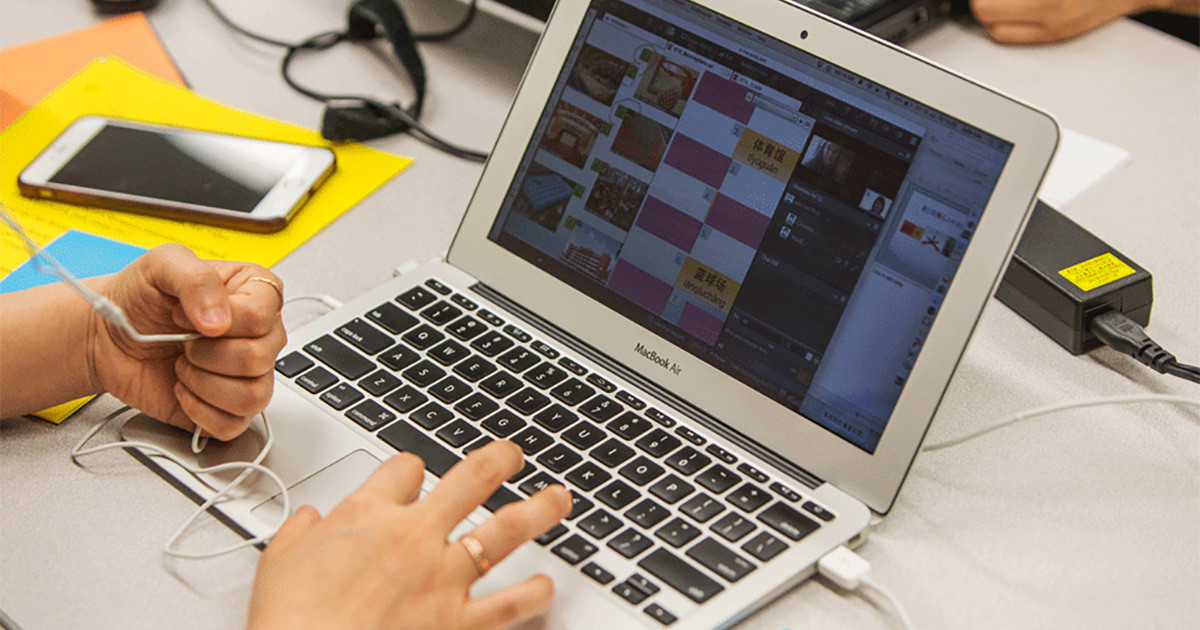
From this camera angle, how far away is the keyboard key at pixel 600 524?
1.87ft

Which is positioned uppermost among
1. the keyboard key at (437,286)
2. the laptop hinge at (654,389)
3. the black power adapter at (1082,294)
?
the black power adapter at (1082,294)

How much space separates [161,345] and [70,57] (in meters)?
0.57

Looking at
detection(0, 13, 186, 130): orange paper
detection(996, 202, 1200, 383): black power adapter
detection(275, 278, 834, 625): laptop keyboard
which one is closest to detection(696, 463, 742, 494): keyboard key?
detection(275, 278, 834, 625): laptop keyboard

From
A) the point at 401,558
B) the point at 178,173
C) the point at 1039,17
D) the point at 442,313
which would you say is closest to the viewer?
the point at 401,558

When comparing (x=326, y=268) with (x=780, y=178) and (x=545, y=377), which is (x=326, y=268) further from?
(x=780, y=178)

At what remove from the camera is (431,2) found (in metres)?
1.21

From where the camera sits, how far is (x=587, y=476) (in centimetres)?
61

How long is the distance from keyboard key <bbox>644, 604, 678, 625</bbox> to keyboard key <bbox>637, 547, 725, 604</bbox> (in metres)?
0.02


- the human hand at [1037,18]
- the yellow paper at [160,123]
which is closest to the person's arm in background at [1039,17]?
the human hand at [1037,18]

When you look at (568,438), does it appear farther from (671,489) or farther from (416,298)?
(416,298)

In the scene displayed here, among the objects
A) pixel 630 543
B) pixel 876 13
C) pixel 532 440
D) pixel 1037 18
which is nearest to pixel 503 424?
pixel 532 440

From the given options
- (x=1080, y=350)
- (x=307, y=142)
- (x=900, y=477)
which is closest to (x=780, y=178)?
(x=900, y=477)

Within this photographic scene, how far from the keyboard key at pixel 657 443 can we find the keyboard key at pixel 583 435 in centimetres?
3

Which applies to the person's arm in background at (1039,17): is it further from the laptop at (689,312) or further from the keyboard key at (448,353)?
the keyboard key at (448,353)
